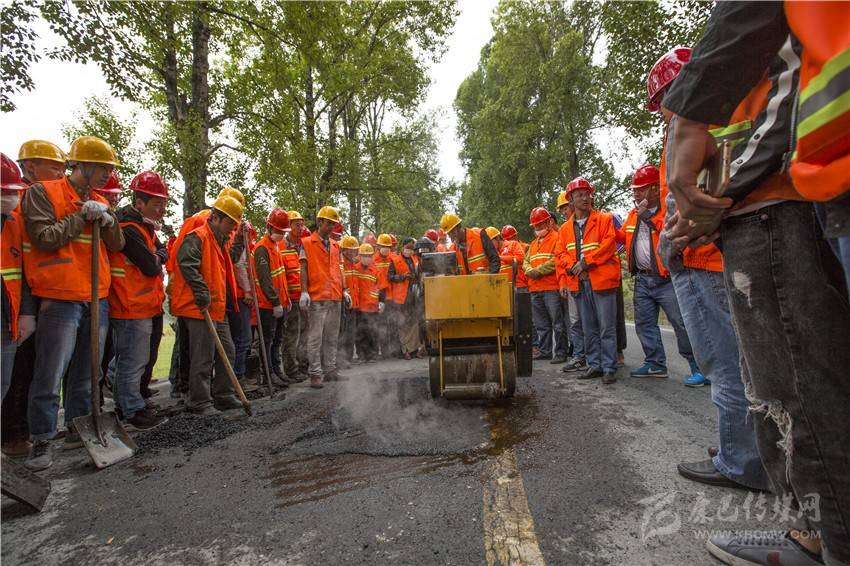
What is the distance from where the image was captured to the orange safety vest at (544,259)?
22.9 feet

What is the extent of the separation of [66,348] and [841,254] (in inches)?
181

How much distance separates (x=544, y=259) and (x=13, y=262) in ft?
20.8

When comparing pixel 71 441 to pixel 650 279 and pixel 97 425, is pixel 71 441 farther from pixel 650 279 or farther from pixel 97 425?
pixel 650 279

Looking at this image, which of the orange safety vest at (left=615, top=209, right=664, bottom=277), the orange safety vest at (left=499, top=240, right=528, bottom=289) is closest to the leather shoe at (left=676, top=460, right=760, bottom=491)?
the orange safety vest at (left=615, top=209, right=664, bottom=277)

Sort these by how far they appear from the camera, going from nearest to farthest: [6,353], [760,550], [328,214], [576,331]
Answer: [760,550] < [6,353] < [576,331] < [328,214]

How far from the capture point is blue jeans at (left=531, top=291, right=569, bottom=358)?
6.87 meters

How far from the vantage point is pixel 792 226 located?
1.31 metres

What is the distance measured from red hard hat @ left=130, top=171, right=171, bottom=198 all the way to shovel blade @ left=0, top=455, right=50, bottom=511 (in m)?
2.67

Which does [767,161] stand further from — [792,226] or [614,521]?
[614,521]

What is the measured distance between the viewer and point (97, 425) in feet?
11.1

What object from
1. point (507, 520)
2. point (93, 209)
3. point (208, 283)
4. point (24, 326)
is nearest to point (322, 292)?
point (208, 283)

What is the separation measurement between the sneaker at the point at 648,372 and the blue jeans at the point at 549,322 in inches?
63.3

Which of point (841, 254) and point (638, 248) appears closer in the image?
point (841, 254)

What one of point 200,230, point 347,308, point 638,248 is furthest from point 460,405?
point 347,308
